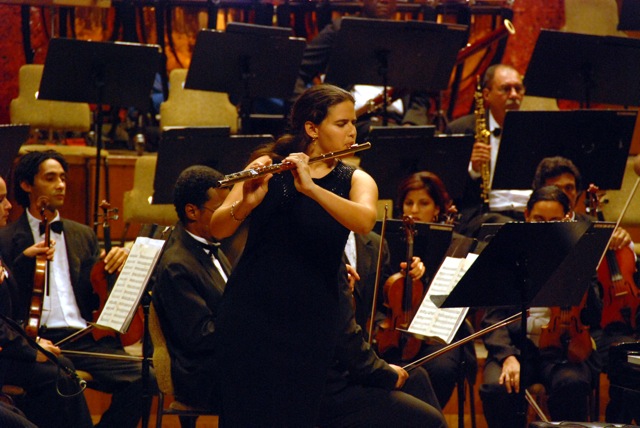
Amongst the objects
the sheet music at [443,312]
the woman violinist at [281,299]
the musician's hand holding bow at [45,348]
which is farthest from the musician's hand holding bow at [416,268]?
the musician's hand holding bow at [45,348]

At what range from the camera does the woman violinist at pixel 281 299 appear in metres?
2.69

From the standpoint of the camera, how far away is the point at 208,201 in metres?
3.70

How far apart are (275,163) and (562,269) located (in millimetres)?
1184

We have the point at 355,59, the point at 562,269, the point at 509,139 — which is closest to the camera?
the point at 562,269

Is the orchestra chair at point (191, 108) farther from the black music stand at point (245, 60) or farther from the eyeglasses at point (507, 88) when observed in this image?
the eyeglasses at point (507, 88)

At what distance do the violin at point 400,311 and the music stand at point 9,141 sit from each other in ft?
5.95

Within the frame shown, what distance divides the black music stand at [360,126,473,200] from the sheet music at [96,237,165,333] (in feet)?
5.05

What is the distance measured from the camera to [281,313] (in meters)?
2.69

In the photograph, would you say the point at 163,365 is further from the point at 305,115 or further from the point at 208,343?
the point at 305,115

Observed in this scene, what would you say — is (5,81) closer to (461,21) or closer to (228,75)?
(228,75)

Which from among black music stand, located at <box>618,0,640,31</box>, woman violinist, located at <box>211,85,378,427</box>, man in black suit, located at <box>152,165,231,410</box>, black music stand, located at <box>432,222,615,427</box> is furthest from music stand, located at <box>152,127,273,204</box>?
black music stand, located at <box>618,0,640,31</box>

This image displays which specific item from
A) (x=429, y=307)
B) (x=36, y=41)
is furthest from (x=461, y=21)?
(x=429, y=307)

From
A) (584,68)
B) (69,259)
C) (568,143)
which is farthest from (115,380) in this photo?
(584,68)

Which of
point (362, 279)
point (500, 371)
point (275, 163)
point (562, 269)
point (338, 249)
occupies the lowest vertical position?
point (500, 371)
